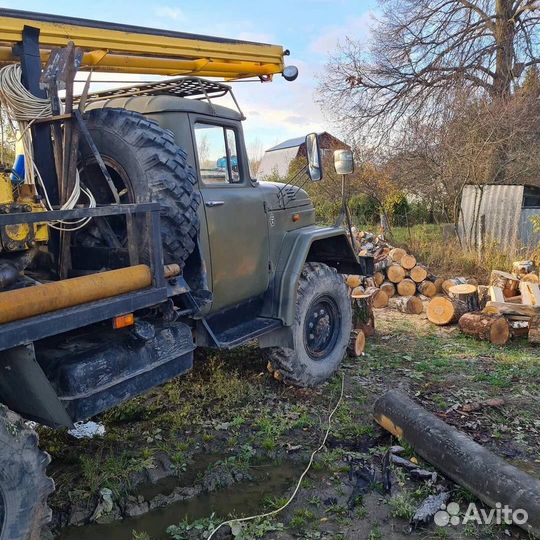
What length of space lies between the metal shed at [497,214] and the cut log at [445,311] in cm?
450

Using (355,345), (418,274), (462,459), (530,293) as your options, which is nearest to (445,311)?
(530,293)

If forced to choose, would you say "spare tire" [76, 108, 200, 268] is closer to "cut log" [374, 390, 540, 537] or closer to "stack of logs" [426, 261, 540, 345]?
"cut log" [374, 390, 540, 537]

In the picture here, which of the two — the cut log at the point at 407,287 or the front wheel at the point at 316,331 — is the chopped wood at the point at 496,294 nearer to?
the cut log at the point at 407,287

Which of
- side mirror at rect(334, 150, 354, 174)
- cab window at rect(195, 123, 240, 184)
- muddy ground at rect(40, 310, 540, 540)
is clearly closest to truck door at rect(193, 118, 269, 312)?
cab window at rect(195, 123, 240, 184)

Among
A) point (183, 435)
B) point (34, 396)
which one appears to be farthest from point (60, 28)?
point (183, 435)

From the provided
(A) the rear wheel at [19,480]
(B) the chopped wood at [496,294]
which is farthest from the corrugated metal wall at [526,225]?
(A) the rear wheel at [19,480]

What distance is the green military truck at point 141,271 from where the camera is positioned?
98.5 inches

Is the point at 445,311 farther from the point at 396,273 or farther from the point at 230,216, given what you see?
the point at 230,216

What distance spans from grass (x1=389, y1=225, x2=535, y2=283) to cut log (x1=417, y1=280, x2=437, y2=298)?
94 centimetres

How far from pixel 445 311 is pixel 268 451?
415cm

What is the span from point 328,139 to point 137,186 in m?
15.4

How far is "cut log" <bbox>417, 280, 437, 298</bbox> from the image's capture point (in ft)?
29.0

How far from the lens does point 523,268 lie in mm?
8727

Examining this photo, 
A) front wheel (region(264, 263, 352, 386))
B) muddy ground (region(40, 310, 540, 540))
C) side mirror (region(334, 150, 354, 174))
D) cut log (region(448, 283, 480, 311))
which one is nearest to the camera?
muddy ground (region(40, 310, 540, 540))
